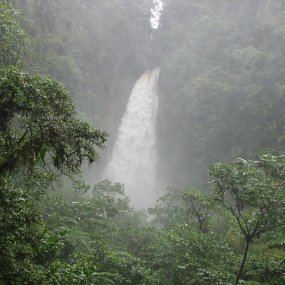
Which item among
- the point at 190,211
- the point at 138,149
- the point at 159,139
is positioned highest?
the point at 159,139

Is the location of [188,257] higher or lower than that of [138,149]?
lower

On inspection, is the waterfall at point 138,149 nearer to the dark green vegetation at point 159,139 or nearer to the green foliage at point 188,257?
the dark green vegetation at point 159,139

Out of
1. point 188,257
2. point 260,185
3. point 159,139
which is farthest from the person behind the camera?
point 159,139

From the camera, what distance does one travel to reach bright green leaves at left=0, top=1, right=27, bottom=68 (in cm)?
1026

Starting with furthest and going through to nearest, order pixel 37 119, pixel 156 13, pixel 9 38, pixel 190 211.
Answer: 1. pixel 156 13
2. pixel 190 211
3. pixel 9 38
4. pixel 37 119

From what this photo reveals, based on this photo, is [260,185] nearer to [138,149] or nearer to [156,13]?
[138,149]

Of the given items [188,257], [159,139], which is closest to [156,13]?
[159,139]

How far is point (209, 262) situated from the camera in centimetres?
952

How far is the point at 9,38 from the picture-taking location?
10633 millimetres

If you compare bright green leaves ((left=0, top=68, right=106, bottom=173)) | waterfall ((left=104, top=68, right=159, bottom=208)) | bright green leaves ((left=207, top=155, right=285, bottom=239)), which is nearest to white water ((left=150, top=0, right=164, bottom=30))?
waterfall ((left=104, top=68, right=159, bottom=208))

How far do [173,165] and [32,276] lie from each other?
27.4m

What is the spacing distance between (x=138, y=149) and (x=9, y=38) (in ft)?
86.0

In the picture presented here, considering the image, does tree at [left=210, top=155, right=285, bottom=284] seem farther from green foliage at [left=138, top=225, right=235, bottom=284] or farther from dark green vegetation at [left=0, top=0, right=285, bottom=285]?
green foliage at [left=138, top=225, right=235, bottom=284]

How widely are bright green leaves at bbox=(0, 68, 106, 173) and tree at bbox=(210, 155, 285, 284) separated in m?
3.49
